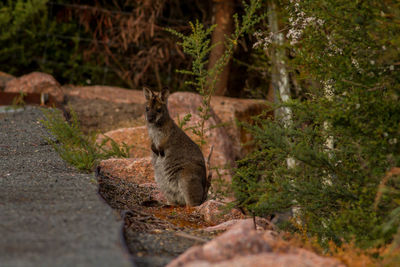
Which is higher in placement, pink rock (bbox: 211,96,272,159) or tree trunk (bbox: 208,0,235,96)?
tree trunk (bbox: 208,0,235,96)

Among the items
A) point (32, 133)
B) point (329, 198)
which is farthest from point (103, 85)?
point (329, 198)

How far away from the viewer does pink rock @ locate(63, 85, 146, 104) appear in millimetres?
11562

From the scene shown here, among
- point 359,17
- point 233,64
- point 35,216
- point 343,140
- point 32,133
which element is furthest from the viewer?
point 233,64

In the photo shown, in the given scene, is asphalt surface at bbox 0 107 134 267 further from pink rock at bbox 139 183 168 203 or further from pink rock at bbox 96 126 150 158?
pink rock at bbox 96 126 150 158

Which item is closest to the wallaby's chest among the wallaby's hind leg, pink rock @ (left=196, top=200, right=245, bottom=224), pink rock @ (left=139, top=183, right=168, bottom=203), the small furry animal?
the small furry animal

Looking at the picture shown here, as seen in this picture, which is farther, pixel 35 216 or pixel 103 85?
pixel 103 85

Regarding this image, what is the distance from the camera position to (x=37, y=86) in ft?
36.7

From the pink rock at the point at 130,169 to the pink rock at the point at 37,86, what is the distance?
14.3ft

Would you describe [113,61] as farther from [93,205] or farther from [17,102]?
[93,205]

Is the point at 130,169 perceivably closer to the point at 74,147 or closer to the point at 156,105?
the point at 74,147

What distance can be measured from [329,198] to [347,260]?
94 centimetres

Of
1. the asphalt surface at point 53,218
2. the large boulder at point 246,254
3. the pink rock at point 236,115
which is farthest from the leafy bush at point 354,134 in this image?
the pink rock at point 236,115

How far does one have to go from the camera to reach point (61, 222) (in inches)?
142

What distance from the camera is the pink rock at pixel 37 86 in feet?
36.5
